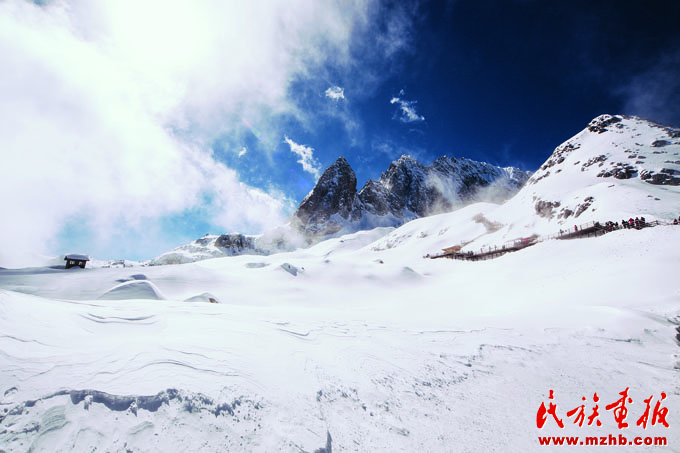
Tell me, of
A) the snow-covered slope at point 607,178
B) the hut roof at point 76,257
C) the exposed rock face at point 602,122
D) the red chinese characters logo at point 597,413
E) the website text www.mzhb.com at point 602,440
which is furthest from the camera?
the exposed rock face at point 602,122

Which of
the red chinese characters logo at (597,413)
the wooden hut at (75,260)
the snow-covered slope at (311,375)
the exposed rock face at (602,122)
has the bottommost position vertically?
the red chinese characters logo at (597,413)

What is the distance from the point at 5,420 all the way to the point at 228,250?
18516 cm

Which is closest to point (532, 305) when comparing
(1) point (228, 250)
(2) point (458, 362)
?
(2) point (458, 362)

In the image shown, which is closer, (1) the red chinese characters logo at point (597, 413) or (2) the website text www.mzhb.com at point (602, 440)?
(2) the website text www.mzhb.com at point (602, 440)

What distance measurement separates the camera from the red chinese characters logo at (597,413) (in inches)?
192

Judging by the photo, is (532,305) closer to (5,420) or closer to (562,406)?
(562,406)

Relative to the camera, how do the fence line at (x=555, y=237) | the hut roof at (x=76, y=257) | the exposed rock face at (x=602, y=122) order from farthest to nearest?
the exposed rock face at (x=602, y=122) → the fence line at (x=555, y=237) → the hut roof at (x=76, y=257)

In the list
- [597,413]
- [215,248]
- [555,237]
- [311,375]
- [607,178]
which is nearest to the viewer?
[311,375]

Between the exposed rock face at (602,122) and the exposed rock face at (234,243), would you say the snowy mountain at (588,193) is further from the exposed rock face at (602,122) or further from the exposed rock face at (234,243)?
the exposed rock face at (234,243)

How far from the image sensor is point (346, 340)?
714 cm

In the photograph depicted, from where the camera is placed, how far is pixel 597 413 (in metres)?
5.20

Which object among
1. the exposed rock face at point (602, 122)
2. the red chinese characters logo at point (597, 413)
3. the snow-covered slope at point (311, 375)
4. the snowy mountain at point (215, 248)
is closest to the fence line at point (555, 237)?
the snow-covered slope at point (311, 375)

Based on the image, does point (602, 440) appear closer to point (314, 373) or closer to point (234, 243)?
A: point (314, 373)

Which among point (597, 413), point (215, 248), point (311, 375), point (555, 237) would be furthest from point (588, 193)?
point (215, 248)
